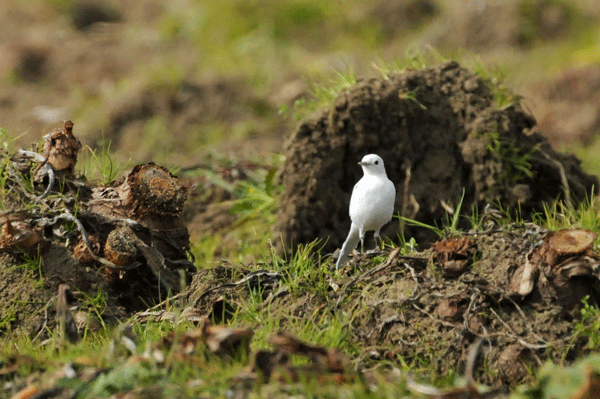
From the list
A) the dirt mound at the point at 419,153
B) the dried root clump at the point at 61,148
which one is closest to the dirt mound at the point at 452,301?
the dried root clump at the point at 61,148

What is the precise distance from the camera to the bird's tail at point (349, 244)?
13.5 feet

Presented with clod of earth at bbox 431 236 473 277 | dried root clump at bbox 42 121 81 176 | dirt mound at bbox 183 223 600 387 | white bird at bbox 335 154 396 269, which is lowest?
dirt mound at bbox 183 223 600 387

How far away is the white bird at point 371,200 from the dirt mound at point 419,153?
46.1 inches

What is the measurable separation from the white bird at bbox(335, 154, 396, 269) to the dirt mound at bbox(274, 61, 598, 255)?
3.84 feet

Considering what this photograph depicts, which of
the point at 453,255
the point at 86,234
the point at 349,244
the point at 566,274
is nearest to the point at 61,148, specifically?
the point at 86,234

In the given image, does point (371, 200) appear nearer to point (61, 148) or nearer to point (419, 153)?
point (419, 153)

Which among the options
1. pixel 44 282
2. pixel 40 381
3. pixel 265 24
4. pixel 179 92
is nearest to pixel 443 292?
pixel 40 381

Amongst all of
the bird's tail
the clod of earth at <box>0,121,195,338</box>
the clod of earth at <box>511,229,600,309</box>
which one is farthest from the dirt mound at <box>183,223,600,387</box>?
the clod of earth at <box>0,121,195,338</box>

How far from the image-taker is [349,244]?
426 cm

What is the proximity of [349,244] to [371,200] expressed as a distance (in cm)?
33

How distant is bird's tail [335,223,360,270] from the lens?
410cm

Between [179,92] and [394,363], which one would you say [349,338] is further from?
[179,92]

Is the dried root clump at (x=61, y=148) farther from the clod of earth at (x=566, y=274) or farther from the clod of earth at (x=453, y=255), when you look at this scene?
the clod of earth at (x=566, y=274)

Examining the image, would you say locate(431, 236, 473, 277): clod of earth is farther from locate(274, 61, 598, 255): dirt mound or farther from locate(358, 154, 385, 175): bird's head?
locate(274, 61, 598, 255): dirt mound
